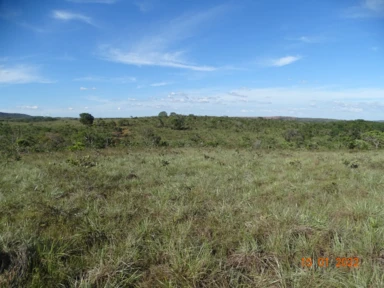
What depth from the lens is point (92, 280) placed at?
2.08m

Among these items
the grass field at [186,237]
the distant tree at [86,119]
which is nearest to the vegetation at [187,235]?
the grass field at [186,237]

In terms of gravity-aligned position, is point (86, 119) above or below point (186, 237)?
above

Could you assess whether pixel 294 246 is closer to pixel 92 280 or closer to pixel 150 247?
pixel 150 247

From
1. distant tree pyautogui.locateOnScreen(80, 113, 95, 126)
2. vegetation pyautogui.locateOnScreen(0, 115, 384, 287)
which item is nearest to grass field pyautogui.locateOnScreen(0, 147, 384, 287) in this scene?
vegetation pyautogui.locateOnScreen(0, 115, 384, 287)

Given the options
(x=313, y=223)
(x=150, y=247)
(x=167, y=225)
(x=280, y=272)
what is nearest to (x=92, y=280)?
(x=150, y=247)

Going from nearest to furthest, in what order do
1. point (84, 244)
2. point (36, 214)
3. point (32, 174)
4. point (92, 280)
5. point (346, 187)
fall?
point (92, 280), point (84, 244), point (36, 214), point (346, 187), point (32, 174)

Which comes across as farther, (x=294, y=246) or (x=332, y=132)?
(x=332, y=132)

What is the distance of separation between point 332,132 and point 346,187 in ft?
144
